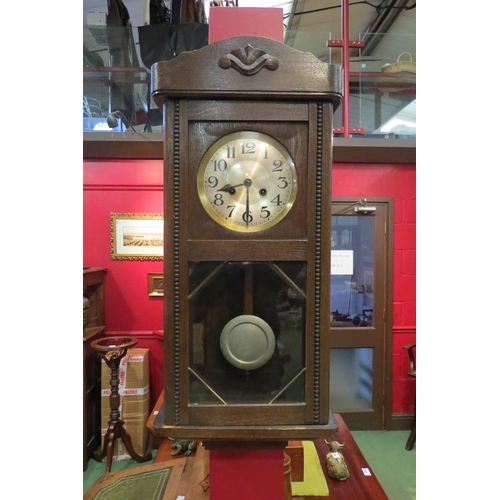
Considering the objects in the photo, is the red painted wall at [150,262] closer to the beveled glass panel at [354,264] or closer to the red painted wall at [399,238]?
the red painted wall at [399,238]

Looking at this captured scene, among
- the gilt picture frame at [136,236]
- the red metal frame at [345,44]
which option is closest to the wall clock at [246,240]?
the red metal frame at [345,44]

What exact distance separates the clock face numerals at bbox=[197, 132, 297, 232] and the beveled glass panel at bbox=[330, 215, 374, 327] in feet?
5.83

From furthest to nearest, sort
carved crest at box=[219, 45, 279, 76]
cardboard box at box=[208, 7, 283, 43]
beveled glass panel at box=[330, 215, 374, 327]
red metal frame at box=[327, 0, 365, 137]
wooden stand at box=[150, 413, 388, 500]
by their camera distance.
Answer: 1. beveled glass panel at box=[330, 215, 374, 327]
2. red metal frame at box=[327, 0, 365, 137]
3. wooden stand at box=[150, 413, 388, 500]
4. cardboard box at box=[208, 7, 283, 43]
5. carved crest at box=[219, 45, 279, 76]

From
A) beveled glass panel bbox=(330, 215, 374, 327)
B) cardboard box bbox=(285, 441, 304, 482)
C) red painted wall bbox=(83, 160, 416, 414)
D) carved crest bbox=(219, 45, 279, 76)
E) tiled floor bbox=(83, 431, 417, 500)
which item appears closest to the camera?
carved crest bbox=(219, 45, 279, 76)

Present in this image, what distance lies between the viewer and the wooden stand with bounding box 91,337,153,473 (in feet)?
6.51

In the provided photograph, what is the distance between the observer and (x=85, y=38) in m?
2.18

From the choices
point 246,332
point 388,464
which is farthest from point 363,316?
point 246,332

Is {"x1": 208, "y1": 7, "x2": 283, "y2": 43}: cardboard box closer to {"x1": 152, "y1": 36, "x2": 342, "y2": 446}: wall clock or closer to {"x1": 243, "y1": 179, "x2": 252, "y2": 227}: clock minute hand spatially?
{"x1": 152, "y1": 36, "x2": 342, "y2": 446}: wall clock

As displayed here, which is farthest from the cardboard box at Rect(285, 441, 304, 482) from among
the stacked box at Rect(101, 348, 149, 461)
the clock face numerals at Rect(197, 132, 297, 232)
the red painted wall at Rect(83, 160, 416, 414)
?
the red painted wall at Rect(83, 160, 416, 414)

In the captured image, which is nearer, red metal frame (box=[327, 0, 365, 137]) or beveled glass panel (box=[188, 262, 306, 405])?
beveled glass panel (box=[188, 262, 306, 405])

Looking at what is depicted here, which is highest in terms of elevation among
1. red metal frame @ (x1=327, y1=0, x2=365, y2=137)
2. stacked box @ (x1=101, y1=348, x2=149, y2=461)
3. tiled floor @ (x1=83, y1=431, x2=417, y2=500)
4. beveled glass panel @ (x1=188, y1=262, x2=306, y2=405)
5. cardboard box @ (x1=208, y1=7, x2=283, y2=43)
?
red metal frame @ (x1=327, y1=0, x2=365, y2=137)

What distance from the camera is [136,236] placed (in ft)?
7.90

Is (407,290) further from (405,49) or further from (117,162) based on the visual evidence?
(117,162)

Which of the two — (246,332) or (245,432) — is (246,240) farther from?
(245,432)
